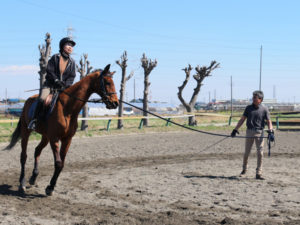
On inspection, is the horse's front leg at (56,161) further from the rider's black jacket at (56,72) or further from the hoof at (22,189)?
the rider's black jacket at (56,72)

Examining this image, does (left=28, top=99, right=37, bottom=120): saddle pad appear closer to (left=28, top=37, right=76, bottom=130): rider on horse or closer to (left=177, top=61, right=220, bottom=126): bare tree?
(left=28, top=37, right=76, bottom=130): rider on horse

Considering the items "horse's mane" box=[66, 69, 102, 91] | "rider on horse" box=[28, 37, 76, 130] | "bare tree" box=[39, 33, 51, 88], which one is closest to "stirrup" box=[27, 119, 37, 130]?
"rider on horse" box=[28, 37, 76, 130]

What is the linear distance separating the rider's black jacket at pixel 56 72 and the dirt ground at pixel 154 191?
7.18ft

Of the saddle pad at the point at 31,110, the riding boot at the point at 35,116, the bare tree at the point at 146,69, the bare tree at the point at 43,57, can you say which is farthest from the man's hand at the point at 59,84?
the bare tree at the point at 146,69

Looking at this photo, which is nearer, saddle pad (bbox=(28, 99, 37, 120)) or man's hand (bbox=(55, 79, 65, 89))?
man's hand (bbox=(55, 79, 65, 89))

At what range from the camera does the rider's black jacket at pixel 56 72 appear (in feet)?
25.3

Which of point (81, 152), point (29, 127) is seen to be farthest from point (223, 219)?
point (81, 152)

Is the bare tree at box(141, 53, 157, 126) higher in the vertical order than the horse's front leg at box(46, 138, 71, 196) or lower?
higher

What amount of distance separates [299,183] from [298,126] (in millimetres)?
19345

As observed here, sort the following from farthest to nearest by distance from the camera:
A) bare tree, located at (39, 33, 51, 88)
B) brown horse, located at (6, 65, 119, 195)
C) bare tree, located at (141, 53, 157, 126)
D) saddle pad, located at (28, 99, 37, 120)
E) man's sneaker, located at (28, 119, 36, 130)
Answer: bare tree, located at (141, 53, 157, 126) < bare tree, located at (39, 33, 51, 88) < saddle pad, located at (28, 99, 37, 120) < man's sneaker, located at (28, 119, 36, 130) < brown horse, located at (6, 65, 119, 195)

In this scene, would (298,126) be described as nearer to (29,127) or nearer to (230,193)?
(230,193)

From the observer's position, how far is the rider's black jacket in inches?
304

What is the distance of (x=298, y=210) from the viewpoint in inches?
248

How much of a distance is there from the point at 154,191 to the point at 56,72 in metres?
3.08
